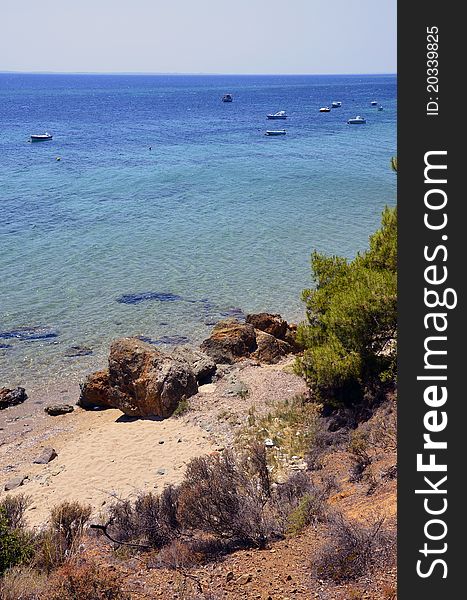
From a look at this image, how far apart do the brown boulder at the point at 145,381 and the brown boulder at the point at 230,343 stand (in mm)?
2238

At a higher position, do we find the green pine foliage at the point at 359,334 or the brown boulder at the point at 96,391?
the green pine foliage at the point at 359,334

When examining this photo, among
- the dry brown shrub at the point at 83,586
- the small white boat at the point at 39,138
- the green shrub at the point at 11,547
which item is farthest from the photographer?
the small white boat at the point at 39,138

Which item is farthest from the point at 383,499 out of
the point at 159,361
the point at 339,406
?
the point at 159,361

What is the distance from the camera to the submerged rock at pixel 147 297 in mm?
23844

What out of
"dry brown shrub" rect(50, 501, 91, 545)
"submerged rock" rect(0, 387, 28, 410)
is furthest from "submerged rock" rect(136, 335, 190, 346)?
"dry brown shrub" rect(50, 501, 91, 545)

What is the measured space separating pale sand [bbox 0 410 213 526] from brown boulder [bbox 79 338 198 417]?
0.39 meters

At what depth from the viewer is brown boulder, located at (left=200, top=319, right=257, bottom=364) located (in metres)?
18.1

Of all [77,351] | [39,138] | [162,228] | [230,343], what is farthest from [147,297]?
[39,138]

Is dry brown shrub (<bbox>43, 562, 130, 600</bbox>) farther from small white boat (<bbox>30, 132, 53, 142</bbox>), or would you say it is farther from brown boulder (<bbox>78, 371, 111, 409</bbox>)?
small white boat (<bbox>30, 132, 53, 142</bbox>)

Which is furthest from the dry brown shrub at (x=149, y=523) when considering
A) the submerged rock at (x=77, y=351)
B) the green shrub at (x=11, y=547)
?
the submerged rock at (x=77, y=351)

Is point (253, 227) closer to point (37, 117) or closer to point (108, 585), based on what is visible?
point (108, 585)

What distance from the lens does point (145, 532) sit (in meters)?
8.44

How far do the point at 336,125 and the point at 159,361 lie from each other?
72046 mm

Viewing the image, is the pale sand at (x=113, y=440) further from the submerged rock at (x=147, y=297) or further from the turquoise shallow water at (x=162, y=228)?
the submerged rock at (x=147, y=297)
